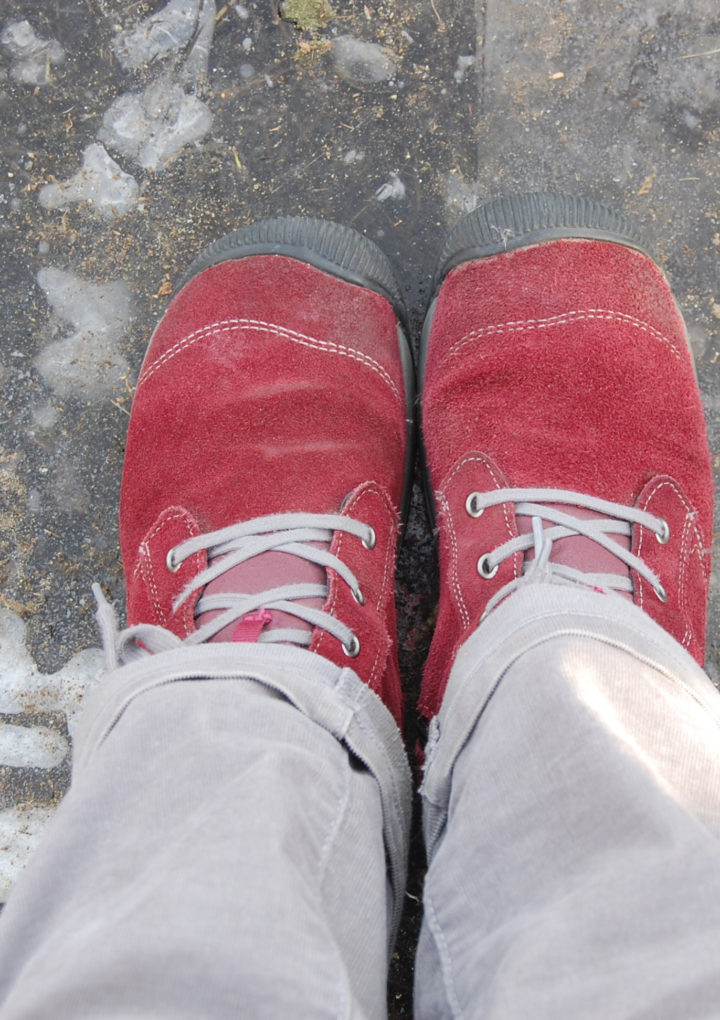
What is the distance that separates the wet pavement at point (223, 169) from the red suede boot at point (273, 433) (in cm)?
12

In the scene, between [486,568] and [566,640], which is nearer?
[566,640]

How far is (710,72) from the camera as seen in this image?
138cm

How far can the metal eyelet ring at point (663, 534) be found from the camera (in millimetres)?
1195

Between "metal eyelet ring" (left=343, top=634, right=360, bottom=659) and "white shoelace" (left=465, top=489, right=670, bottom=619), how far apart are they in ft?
0.62

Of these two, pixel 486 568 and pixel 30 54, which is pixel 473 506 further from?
pixel 30 54

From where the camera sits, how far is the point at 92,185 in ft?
4.66

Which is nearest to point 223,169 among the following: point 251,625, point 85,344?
point 85,344

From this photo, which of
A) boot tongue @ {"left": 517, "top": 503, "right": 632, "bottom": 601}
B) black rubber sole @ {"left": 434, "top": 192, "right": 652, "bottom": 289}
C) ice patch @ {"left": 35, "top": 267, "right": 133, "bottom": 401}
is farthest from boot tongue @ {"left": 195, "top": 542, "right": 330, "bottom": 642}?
black rubber sole @ {"left": 434, "top": 192, "right": 652, "bottom": 289}

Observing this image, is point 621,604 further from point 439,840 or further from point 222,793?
point 222,793

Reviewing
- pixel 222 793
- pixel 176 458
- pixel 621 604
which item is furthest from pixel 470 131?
pixel 222 793

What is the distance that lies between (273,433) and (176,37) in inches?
30.3

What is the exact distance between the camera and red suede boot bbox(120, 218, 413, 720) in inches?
47.1

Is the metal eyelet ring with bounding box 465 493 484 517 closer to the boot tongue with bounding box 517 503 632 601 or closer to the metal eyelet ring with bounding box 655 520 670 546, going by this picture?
the boot tongue with bounding box 517 503 632 601

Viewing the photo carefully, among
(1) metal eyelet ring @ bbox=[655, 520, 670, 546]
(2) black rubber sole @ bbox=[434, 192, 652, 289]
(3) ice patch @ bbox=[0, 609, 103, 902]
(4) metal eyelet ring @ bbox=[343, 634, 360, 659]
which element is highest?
(2) black rubber sole @ bbox=[434, 192, 652, 289]
